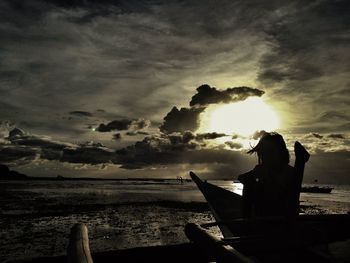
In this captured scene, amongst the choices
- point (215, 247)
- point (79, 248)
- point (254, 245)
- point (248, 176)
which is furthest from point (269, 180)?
point (79, 248)

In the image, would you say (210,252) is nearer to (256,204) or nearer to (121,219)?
(256,204)

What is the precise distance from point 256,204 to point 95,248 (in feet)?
27.8

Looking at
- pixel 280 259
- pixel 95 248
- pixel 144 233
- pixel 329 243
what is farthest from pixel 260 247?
pixel 144 233

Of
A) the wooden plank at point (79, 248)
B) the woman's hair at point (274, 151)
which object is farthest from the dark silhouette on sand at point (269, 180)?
the wooden plank at point (79, 248)

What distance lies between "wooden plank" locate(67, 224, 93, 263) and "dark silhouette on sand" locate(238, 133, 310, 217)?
258 cm

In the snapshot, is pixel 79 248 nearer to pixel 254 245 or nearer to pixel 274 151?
pixel 254 245

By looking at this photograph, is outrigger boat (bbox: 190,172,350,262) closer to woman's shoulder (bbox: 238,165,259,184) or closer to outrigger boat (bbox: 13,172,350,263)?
outrigger boat (bbox: 13,172,350,263)

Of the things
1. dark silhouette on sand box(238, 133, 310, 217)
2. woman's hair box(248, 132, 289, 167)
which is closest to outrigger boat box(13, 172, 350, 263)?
dark silhouette on sand box(238, 133, 310, 217)

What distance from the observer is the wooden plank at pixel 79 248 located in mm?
2866

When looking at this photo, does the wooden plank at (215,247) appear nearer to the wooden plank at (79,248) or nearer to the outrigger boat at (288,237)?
the outrigger boat at (288,237)

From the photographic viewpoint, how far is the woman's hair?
4.75m

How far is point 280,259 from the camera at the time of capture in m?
3.76

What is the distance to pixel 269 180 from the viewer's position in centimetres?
489

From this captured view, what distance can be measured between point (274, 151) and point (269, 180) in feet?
1.63
